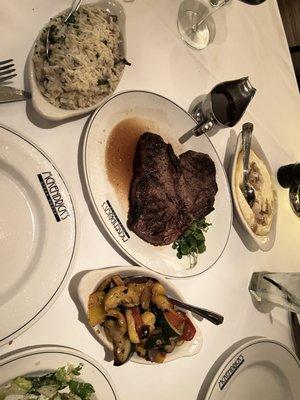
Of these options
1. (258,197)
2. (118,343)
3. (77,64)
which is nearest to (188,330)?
(118,343)

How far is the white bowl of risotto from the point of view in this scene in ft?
5.47

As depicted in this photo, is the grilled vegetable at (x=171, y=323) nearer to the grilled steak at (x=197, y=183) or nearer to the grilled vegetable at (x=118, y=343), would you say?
the grilled vegetable at (x=118, y=343)

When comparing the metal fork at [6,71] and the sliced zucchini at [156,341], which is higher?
the metal fork at [6,71]

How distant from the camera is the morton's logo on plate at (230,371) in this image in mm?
1980

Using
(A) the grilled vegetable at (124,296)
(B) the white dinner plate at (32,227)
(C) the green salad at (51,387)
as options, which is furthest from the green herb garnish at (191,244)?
(C) the green salad at (51,387)

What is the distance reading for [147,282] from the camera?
5.83 ft

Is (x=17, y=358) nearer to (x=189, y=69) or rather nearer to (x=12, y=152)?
(x=12, y=152)

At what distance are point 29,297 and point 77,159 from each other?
2.17ft

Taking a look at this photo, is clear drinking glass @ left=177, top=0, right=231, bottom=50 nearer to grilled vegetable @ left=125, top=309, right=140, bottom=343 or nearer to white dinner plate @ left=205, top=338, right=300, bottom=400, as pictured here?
grilled vegetable @ left=125, top=309, right=140, bottom=343

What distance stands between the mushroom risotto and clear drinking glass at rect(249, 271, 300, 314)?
1.38 metres

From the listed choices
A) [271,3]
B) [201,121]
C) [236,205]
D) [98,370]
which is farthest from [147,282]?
[271,3]

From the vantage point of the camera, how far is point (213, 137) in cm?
244

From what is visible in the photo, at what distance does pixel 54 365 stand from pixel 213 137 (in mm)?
1588

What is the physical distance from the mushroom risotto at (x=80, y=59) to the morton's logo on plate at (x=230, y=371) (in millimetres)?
1499
